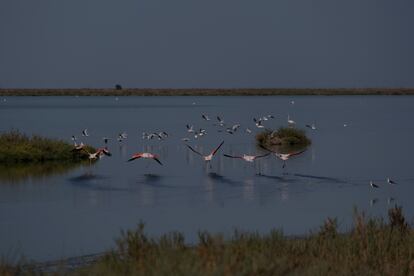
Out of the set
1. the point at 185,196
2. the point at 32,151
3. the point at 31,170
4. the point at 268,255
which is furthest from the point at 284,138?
the point at 268,255

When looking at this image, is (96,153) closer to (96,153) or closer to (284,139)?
(96,153)

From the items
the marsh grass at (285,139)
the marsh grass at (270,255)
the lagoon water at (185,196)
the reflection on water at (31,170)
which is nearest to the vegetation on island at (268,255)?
the marsh grass at (270,255)

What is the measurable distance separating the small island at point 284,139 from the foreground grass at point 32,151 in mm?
10939

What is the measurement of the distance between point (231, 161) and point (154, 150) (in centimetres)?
592

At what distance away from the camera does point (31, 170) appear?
88.5 ft

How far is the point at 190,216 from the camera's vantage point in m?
18.5

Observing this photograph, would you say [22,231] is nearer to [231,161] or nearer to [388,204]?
[388,204]

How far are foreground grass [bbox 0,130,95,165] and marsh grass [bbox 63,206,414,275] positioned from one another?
17.5 meters

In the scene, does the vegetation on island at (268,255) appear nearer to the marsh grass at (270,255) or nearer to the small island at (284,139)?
the marsh grass at (270,255)

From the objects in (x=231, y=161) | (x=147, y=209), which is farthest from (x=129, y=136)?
(x=147, y=209)

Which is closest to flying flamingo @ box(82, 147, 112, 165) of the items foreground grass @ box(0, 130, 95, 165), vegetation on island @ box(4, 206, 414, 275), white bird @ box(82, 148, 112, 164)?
white bird @ box(82, 148, 112, 164)

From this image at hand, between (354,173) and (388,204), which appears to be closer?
(388,204)

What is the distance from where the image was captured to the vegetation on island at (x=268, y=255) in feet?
28.3

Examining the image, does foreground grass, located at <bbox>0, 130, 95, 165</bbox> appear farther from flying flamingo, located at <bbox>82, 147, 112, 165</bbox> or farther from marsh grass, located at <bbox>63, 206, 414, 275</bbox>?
marsh grass, located at <bbox>63, 206, 414, 275</bbox>
